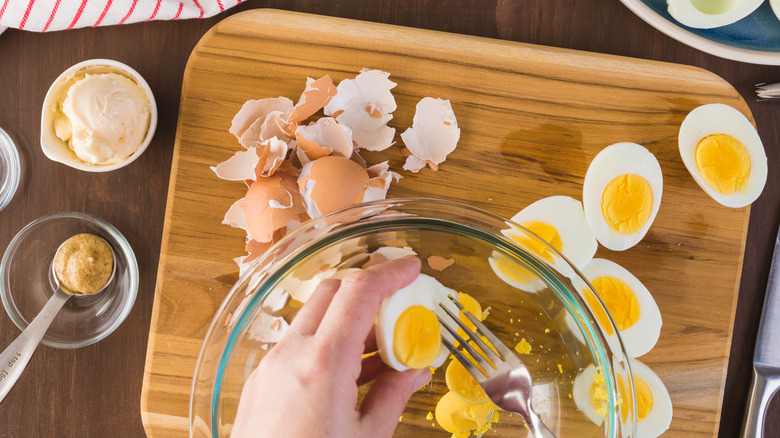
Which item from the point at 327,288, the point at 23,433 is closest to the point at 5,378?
the point at 23,433

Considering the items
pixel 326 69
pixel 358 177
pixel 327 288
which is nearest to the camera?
pixel 327 288

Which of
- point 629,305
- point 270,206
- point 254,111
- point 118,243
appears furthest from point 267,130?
point 629,305

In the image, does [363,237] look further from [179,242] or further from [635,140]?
[635,140]

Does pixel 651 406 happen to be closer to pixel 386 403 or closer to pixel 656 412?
pixel 656 412

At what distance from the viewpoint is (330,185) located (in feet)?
2.94

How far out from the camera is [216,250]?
104cm

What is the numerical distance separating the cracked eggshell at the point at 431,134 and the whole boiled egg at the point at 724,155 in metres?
0.43

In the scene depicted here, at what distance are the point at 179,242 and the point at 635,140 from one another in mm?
897

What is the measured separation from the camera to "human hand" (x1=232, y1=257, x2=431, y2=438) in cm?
66

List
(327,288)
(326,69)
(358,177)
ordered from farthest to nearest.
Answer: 1. (326,69)
2. (358,177)
3. (327,288)

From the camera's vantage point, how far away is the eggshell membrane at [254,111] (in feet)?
3.21

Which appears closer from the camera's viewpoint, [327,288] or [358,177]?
[327,288]

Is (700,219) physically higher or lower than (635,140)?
lower

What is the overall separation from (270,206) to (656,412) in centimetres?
79
